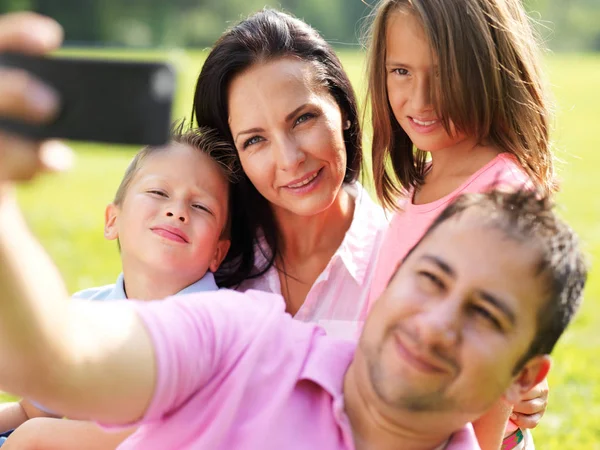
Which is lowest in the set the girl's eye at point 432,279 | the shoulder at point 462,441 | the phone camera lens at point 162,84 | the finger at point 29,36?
the shoulder at point 462,441

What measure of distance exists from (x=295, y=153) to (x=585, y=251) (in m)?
1.41

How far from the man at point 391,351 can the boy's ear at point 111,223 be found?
4.96 feet

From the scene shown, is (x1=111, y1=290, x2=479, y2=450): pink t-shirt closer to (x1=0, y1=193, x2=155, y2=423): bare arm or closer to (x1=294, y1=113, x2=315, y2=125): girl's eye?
(x1=0, y1=193, x2=155, y2=423): bare arm

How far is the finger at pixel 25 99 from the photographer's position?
124 centimetres

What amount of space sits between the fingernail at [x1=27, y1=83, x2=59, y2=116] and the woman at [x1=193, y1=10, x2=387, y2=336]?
197cm

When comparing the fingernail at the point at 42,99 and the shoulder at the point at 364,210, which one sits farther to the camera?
the shoulder at the point at 364,210

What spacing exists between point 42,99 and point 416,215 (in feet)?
7.60

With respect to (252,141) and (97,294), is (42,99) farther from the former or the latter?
(97,294)

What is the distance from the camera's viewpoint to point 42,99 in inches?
49.1

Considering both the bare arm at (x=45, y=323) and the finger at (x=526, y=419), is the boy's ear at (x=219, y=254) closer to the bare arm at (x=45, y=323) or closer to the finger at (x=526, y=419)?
the finger at (x=526, y=419)

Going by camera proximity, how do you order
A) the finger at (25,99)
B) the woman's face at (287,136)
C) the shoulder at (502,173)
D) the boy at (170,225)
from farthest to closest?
the woman's face at (287,136) < the boy at (170,225) < the shoulder at (502,173) < the finger at (25,99)

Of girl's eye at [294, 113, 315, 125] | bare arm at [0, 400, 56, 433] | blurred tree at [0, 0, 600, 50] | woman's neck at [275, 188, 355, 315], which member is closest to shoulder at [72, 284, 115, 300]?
bare arm at [0, 400, 56, 433]

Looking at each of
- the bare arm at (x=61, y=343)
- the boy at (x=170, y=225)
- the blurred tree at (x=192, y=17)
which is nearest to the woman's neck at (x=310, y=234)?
the boy at (x=170, y=225)

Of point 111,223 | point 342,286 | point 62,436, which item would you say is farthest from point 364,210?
point 62,436
